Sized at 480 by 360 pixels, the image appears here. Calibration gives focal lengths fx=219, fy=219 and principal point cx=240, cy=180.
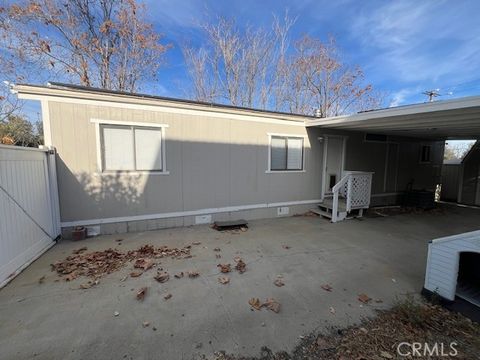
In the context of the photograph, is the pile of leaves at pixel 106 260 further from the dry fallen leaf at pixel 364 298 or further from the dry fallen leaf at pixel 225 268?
the dry fallen leaf at pixel 364 298

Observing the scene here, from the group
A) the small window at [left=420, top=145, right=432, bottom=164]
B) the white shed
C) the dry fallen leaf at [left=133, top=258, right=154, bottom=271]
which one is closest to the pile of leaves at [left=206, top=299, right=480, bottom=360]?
the white shed

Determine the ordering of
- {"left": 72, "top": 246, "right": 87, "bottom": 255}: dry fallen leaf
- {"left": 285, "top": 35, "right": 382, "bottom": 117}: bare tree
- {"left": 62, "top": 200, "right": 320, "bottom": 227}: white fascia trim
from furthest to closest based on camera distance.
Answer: {"left": 285, "top": 35, "right": 382, "bottom": 117}: bare tree
{"left": 62, "top": 200, "right": 320, "bottom": 227}: white fascia trim
{"left": 72, "top": 246, "right": 87, "bottom": 255}: dry fallen leaf

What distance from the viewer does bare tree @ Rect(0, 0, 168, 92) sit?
9.44 meters

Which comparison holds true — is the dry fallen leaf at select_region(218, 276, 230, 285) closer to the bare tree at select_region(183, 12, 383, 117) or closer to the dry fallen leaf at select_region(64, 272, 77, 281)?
the dry fallen leaf at select_region(64, 272, 77, 281)

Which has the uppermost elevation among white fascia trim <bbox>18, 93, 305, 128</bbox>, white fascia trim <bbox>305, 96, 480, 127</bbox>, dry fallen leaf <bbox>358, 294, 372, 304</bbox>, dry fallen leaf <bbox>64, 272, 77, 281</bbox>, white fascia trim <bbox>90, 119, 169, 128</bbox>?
white fascia trim <bbox>18, 93, 305, 128</bbox>

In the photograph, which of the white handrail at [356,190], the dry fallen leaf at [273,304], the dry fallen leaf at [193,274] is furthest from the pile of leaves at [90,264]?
the white handrail at [356,190]

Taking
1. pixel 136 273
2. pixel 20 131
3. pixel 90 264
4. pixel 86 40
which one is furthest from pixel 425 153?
pixel 20 131

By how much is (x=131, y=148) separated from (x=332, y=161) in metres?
6.37

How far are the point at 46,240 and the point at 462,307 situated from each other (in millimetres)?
6534

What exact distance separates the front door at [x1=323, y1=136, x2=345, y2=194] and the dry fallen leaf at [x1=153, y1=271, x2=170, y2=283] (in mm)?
6053

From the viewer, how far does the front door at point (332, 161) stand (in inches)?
299

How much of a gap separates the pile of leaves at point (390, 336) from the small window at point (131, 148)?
4.30 metres

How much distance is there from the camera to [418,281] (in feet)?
10.9

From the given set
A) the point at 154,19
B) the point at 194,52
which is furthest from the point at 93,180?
the point at 194,52
